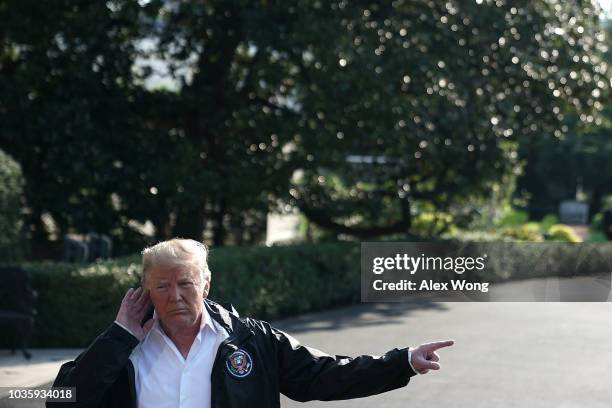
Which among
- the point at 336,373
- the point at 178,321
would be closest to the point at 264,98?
the point at 336,373

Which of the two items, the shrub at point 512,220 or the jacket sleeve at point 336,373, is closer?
the jacket sleeve at point 336,373

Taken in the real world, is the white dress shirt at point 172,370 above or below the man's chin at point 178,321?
below

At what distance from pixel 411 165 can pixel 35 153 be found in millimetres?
6569

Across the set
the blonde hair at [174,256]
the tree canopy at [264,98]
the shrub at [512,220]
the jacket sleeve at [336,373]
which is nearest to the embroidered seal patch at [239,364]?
the jacket sleeve at [336,373]

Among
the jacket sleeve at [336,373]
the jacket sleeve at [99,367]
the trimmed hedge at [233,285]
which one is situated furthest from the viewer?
the trimmed hedge at [233,285]

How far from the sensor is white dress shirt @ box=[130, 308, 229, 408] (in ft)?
12.8

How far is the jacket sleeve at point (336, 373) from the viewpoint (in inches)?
162

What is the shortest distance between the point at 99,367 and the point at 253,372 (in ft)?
1.90

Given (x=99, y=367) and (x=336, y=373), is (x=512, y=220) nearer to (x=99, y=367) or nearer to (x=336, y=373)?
(x=336, y=373)

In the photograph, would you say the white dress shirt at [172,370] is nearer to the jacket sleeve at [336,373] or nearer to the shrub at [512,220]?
the jacket sleeve at [336,373]

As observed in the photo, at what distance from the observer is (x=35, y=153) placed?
16453 mm

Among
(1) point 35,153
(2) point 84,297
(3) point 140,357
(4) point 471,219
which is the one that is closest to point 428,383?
(2) point 84,297

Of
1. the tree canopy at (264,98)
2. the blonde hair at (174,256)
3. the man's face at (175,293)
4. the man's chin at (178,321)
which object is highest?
the tree canopy at (264,98)

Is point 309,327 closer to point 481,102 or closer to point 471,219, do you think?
point 481,102
